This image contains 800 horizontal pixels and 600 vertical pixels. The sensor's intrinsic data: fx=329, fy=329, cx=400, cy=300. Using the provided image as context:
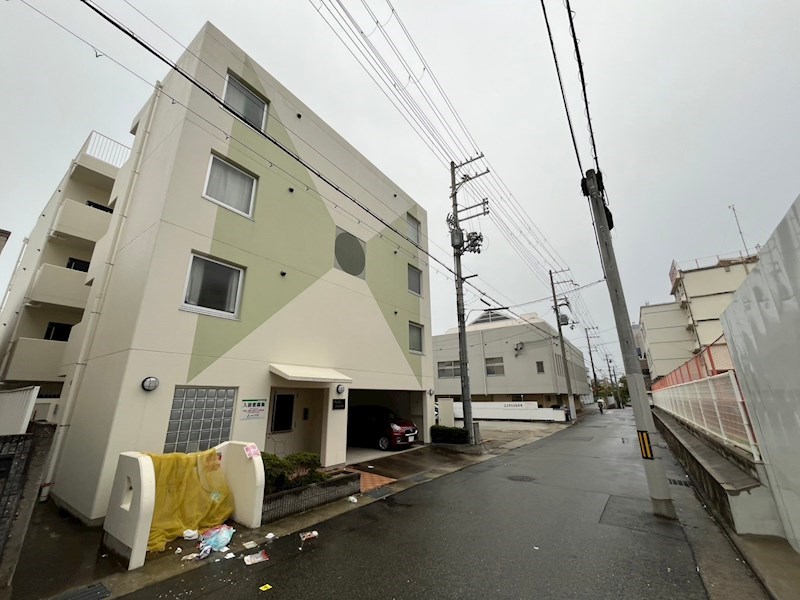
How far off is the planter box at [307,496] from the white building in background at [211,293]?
2113mm

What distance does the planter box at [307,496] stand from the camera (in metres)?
5.54

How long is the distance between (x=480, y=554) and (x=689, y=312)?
41681 mm

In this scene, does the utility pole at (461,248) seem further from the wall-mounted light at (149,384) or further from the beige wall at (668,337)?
the beige wall at (668,337)

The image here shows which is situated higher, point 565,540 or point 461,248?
point 461,248

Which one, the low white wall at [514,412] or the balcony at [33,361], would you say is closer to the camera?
the balcony at [33,361]

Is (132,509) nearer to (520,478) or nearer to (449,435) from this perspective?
(520,478)

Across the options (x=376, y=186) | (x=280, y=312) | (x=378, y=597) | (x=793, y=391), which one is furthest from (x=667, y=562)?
(x=376, y=186)

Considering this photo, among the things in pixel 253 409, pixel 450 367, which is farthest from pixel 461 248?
pixel 450 367

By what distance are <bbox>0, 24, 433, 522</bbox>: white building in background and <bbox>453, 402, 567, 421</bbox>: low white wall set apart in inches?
644

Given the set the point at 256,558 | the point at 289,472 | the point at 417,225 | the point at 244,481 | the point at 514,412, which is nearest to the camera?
the point at 256,558

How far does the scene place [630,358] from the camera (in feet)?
21.2

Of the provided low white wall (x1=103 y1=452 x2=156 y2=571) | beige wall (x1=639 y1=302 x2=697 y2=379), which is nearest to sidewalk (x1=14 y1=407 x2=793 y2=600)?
low white wall (x1=103 y1=452 x2=156 y2=571)

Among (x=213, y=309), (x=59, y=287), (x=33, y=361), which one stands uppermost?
(x=59, y=287)

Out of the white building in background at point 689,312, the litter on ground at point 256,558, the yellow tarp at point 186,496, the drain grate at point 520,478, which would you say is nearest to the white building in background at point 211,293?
the yellow tarp at point 186,496
